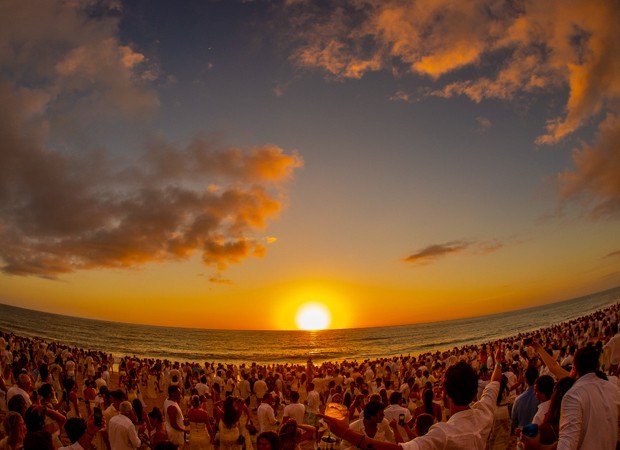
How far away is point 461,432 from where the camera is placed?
2.62 m

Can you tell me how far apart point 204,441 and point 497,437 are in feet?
19.4

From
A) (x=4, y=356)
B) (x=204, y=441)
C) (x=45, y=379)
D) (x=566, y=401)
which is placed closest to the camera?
(x=566, y=401)

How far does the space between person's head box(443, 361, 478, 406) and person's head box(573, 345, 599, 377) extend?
1.38 metres

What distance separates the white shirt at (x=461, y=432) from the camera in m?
2.50

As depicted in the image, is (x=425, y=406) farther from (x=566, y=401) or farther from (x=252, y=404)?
(x=252, y=404)

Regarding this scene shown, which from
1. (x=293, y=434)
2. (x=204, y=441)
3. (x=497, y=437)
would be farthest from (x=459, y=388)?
(x=497, y=437)

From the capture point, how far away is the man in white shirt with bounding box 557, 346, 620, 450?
326 centimetres

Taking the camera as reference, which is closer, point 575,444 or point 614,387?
point 575,444

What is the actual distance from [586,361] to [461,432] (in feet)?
5.34

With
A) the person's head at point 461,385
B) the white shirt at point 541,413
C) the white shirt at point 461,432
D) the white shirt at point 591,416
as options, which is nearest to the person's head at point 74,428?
the white shirt at point 461,432

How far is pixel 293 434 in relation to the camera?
4.05 m

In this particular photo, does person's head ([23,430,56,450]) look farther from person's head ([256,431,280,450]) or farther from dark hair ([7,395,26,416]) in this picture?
dark hair ([7,395,26,416])

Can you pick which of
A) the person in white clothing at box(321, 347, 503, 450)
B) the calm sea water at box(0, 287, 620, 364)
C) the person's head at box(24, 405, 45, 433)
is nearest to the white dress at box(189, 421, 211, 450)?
the person's head at box(24, 405, 45, 433)

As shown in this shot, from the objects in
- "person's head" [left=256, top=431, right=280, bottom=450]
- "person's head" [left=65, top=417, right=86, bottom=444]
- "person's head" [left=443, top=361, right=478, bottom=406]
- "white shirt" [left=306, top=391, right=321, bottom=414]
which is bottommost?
"white shirt" [left=306, top=391, right=321, bottom=414]
